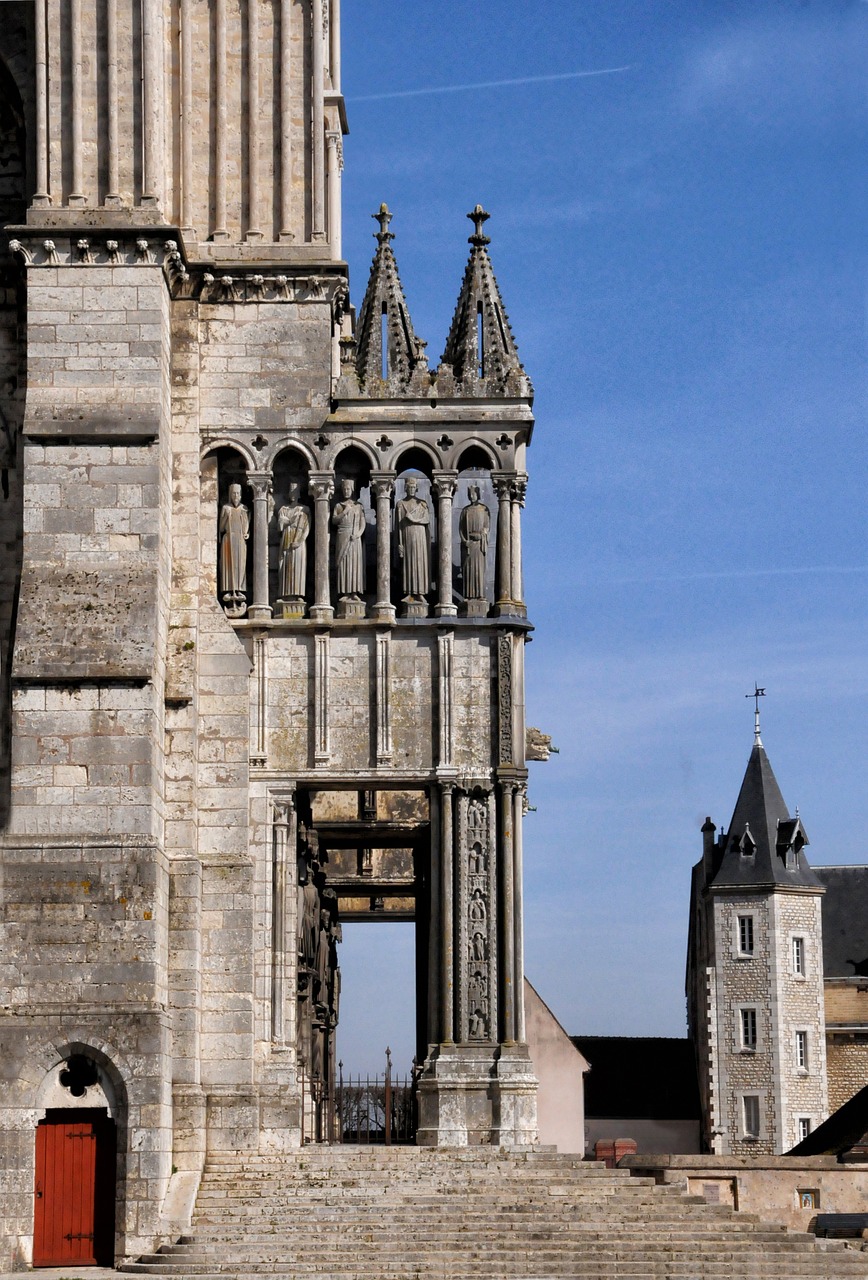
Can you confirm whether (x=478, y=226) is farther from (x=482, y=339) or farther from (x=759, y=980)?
(x=759, y=980)

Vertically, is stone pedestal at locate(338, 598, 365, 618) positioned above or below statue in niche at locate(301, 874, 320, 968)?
above

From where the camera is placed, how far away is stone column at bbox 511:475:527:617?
1019 inches

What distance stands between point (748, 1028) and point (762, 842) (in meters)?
5.50

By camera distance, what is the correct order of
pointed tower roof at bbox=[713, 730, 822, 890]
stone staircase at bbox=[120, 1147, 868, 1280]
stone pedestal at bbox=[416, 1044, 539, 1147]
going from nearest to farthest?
stone staircase at bbox=[120, 1147, 868, 1280] < stone pedestal at bbox=[416, 1044, 539, 1147] < pointed tower roof at bbox=[713, 730, 822, 890]

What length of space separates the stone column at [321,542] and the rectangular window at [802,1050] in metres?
39.0

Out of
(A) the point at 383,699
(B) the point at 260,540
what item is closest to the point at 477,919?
(A) the point at 383,699

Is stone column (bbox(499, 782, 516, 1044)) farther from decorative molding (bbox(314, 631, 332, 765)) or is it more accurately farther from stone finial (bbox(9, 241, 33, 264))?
stone finial (bbox(9, 241, 33, 264))

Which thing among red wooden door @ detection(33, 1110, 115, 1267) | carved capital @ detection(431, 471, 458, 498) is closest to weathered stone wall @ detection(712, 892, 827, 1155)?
carved capital @ detection(431, 471, 458, 498)

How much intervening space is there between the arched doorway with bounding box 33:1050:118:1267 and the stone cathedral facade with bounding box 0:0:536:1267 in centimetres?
8

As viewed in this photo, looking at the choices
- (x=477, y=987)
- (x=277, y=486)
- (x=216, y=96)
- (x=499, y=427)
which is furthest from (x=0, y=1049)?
(x=216, y=96)

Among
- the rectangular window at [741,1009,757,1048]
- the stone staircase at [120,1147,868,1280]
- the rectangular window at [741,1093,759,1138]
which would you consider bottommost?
the stone staircase at [120,1147,868,1280]

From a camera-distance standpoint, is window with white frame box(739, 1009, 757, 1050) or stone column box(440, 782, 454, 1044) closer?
stone column box(440, 782, 454, 1044)

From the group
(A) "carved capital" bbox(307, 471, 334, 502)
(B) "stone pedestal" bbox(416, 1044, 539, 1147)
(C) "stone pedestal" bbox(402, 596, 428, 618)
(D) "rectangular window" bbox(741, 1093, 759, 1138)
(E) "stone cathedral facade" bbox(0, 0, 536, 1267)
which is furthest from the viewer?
(D) "rectangular window" bbox(741, 1093, 759, 1138)

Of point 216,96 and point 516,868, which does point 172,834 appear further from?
point 216,96
